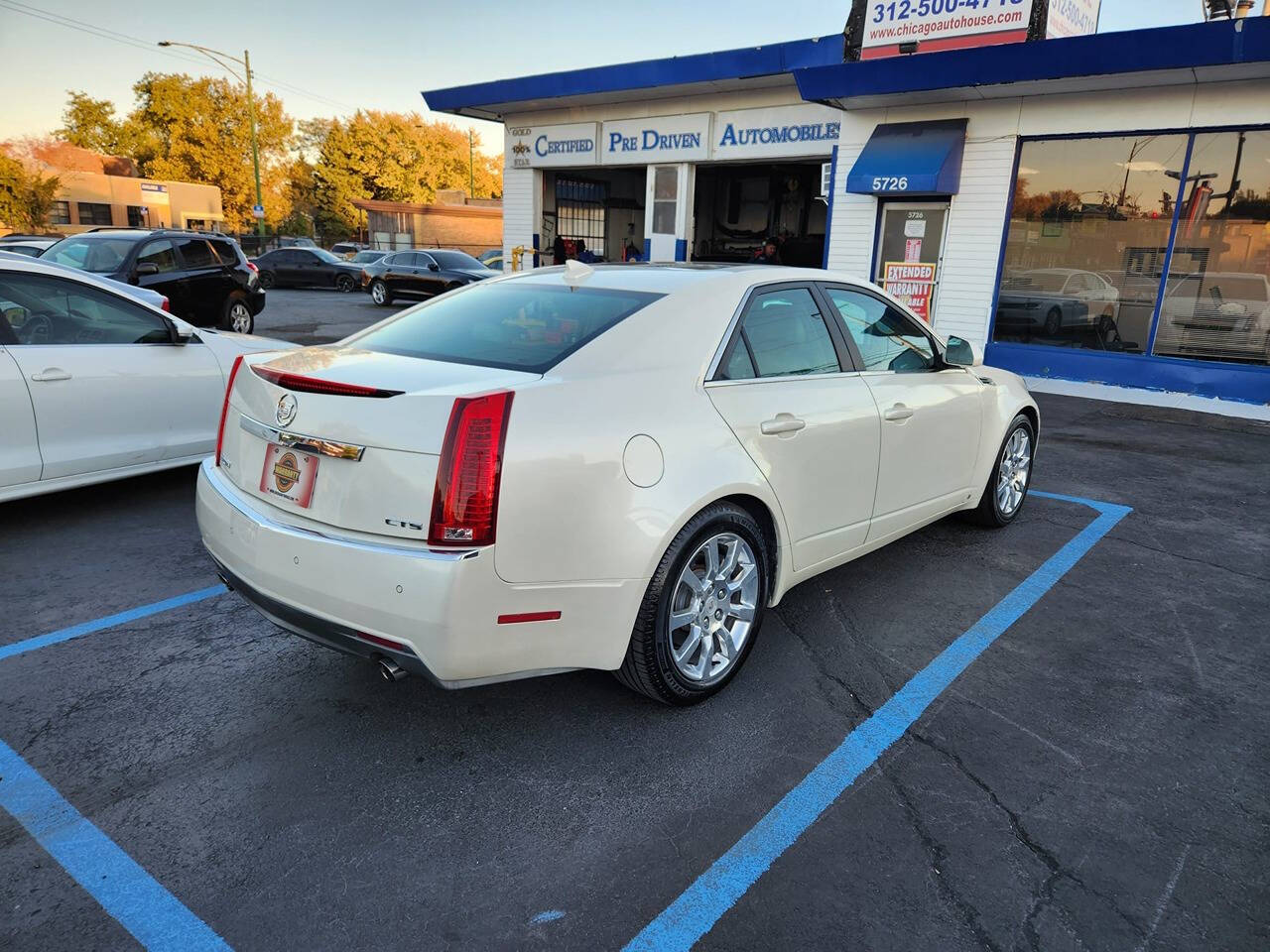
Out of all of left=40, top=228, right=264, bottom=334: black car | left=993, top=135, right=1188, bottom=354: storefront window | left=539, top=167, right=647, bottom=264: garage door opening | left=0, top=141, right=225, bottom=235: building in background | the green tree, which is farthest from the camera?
left=0, top=141, right=225, bottom=235: building in background

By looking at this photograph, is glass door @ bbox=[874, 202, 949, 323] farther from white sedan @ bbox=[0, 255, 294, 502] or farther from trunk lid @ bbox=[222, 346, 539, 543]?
trunk lid @ bbox=[222, 346, 539, 543]

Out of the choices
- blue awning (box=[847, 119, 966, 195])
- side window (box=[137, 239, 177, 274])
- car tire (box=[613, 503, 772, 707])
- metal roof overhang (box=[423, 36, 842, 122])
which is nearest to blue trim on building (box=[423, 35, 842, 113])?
metal roof overhang (box=[423, 36, 842, 122])

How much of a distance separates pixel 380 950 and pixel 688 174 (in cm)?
1624

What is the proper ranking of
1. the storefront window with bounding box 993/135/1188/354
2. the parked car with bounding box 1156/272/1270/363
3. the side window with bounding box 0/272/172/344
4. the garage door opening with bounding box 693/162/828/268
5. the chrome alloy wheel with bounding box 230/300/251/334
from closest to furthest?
the side window with bounding box 0/272/172/344 → the parked car with bounding box 1156/272/1270/363 → the storefront window with bounding box 993/135/1188/354 → the chrome alloy wheel with bounding box 230/300/251/334 → the garage door opening with bounding box 693/162/828/268

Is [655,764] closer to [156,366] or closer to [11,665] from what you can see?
[11,665]

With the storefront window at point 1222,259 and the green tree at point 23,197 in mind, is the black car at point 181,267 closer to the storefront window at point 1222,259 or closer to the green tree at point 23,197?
the storefront window at point 1222,259

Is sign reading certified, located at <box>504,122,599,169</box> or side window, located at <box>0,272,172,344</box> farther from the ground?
sign reading certified, located at <box>504,122,599,169</box>

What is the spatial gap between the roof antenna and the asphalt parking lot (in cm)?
168

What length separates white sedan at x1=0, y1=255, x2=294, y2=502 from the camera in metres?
4.87

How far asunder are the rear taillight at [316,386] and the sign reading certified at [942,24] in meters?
12.5

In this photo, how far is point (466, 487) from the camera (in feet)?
8.42

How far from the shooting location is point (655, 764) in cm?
294

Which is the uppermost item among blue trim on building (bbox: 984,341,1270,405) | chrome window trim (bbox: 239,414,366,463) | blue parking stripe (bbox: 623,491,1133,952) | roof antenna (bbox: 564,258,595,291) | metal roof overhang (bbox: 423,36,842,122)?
metal roof overhang (bbox: 423,36,842,122)

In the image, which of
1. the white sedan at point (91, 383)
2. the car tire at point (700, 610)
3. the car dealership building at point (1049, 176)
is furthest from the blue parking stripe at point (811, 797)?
the car dealership building at point (1049, 176)
